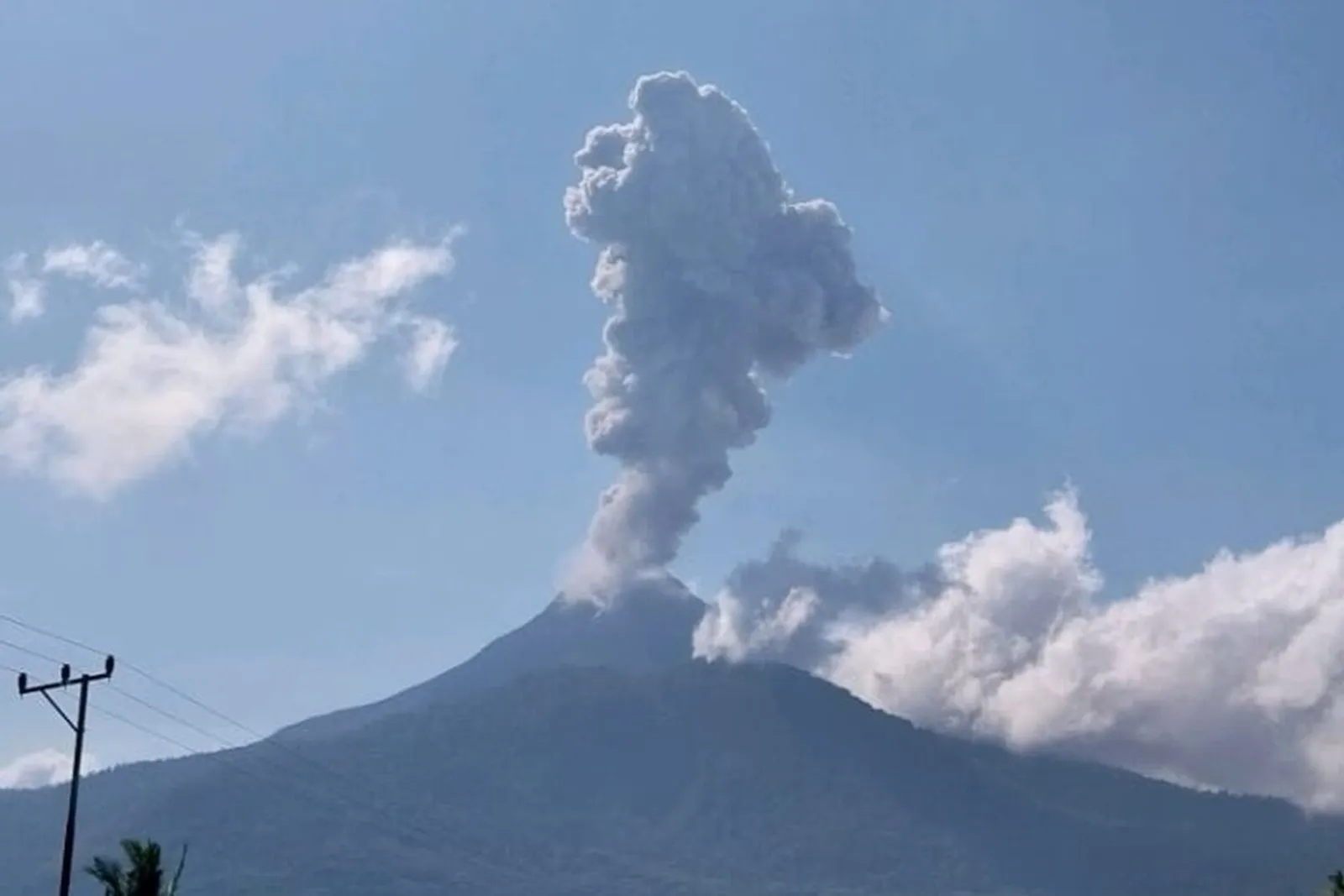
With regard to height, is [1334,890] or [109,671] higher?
[109,671]

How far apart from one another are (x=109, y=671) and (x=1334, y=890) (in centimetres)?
2962

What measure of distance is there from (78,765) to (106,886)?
8.88 m

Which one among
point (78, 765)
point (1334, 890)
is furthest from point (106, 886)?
point (1334, 890)

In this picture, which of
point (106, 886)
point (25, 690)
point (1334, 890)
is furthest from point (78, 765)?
point (1334, 890)

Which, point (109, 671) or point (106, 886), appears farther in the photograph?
point (109, 671)

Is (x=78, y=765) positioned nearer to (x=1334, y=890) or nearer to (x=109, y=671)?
(x=109, y=671)

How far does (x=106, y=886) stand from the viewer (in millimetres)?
39969

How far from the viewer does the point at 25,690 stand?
48.9 m

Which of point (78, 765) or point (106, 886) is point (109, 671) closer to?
point (78, 765)

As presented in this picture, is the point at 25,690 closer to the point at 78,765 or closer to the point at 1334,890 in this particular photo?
the point at 78,765

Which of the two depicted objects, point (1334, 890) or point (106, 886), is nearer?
point (106, 886)

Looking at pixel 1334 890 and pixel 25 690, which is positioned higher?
pixel 25 690

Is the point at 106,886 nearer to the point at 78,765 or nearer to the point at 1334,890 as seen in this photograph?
the point at 78,765

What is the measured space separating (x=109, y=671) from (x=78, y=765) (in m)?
2.27
